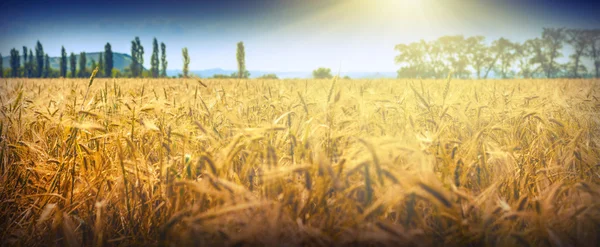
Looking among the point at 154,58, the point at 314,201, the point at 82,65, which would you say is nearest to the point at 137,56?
the point at 154,58

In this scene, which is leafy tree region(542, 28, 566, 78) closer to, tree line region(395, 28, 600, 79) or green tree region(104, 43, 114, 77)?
tree line region(395, 28, 600, 79)

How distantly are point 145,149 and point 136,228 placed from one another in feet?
1.96

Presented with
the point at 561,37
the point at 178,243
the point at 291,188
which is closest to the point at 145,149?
the point at 178,243

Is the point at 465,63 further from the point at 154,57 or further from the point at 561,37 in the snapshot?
the point at 154,57

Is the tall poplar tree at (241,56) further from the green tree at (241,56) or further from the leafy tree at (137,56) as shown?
the leafy tree at (137,56)

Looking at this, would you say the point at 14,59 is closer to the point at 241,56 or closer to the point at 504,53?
the point at 241,56

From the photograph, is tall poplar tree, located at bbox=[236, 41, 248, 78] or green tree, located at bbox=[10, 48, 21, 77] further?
green tree, located at bbox=[10, 48, 21, 77]

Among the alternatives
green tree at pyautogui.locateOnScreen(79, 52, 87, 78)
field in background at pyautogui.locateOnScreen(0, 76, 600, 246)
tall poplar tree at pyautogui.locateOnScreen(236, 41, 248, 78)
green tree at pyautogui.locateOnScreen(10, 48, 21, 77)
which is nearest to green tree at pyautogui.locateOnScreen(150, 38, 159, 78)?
green tree at pyautogui.locateOnScreen(79, 52, 87, 78)

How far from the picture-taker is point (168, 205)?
3.16 ft

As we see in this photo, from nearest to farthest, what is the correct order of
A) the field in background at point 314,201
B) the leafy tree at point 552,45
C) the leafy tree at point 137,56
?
the field in background at point 314,201 < the leafy tree at point 552,45 < the leafy tree at point 137,56

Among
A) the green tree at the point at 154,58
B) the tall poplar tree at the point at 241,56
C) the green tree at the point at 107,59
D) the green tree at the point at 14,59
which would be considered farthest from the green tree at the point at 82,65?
the tall poplar tree at the point at 241,56

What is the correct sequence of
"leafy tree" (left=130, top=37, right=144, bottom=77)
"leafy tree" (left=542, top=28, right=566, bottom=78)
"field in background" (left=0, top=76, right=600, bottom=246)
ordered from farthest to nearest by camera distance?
"leafy tree" (left=130, top=37, right=144, bottom=77) < "leafy tree" (left=542, top=28, right=566, bottom=78) < "field in background" (left=0, top=76, right=600, bottom=246)

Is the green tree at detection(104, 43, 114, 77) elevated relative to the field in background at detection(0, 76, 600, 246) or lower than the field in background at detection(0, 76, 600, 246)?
elevated

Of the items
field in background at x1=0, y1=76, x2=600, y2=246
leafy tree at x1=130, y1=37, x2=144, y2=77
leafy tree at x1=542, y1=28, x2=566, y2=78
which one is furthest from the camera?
leafy tree at x1=130, y1=37, x2=144, y2=77
